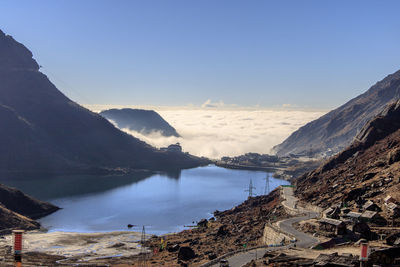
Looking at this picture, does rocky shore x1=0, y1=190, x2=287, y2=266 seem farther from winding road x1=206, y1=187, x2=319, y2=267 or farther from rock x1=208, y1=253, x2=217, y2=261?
winding road x1=206, y1=187, x2=319, y2=267

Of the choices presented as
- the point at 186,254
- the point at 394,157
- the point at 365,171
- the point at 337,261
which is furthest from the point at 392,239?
the point at 365,171

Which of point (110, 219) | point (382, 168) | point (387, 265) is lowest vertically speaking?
point (110, 219)

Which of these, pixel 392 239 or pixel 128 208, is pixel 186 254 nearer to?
pixel 392 239

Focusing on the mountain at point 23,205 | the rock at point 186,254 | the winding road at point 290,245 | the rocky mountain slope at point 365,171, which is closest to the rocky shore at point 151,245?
the rock at point 186,254

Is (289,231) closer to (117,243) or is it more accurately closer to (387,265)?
(387,265)

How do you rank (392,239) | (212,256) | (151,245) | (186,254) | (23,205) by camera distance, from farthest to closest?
(23,205) < (151,245) < (186,254) < (212,256) < (392,239)

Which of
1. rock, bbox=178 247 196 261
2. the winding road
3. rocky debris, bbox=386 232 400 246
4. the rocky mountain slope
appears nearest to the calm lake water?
the rocky mountain slope

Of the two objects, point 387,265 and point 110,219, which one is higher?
point 387,265

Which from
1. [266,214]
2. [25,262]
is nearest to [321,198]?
[266,214]
